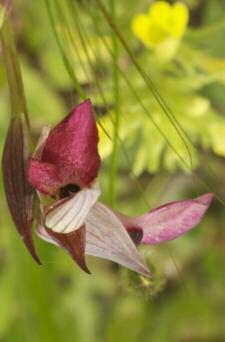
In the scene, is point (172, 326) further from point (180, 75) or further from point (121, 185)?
point (180, 75)

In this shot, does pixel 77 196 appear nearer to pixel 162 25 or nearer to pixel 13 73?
pixel 13 73

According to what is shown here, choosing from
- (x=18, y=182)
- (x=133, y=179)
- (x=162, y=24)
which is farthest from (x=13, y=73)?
(x=133, y=179)

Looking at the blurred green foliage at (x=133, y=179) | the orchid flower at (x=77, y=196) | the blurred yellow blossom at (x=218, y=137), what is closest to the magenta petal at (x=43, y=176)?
the orchid flower at (x=77, y=196)

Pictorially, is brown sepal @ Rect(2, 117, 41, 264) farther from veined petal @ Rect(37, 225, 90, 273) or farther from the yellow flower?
the yellow flower

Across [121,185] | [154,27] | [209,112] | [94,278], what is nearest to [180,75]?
[209,112]

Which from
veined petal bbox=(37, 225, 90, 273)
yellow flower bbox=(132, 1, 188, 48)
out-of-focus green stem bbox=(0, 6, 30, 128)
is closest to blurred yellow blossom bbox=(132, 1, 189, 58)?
yellow flower bbox=(132, 1, 188, 48)

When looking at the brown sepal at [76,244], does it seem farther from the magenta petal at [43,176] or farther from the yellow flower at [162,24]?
the yellow flower at [162,24]
